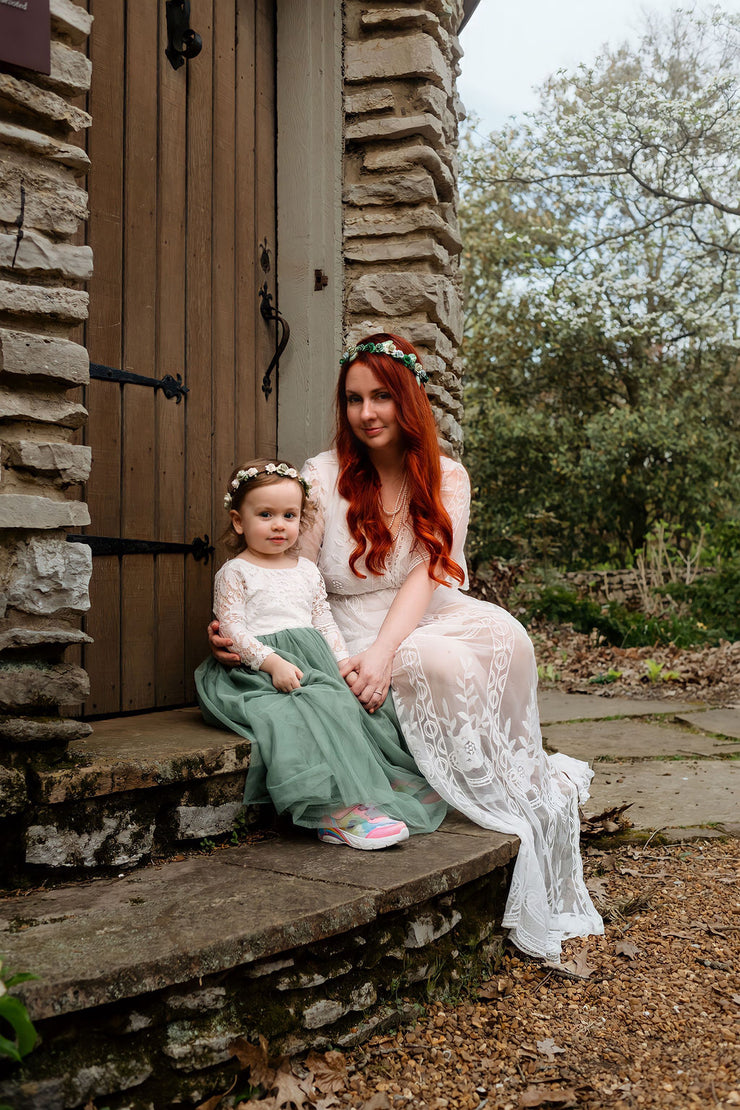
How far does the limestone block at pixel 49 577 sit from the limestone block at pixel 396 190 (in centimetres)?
205

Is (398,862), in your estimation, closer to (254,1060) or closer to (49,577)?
(254,1060)

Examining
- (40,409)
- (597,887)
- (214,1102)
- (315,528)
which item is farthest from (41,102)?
(597,887)

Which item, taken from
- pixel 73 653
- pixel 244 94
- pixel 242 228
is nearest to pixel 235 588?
pixel 73 653

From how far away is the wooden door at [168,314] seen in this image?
280 centimetres

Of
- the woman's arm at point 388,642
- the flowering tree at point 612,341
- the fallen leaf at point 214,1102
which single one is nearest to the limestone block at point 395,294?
the woman's arm at point 388,642

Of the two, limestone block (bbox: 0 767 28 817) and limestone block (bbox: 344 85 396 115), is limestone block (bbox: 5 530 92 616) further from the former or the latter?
limestone block (bbox: 344 85 396 115)

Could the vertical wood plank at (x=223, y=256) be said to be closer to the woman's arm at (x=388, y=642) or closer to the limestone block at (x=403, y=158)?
the limestone block at (x=403, y=158)

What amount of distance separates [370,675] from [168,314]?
135cm

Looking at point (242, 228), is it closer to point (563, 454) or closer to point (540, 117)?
point (563, 454)

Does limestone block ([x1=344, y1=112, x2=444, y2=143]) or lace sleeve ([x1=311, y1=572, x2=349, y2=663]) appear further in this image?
limestone block ([x1=344, y1=112, x2=444, y2=143])

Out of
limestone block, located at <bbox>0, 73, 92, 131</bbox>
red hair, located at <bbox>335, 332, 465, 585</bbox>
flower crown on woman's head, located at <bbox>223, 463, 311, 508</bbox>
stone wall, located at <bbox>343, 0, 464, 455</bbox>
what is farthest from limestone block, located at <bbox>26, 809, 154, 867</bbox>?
stone wall, located at <bbox>343, 0, 464, 455</bbox>

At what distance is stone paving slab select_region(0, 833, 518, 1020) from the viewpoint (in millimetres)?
1518

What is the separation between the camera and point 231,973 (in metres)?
1.69

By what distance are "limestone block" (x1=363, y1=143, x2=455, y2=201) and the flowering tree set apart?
21.3 feet
